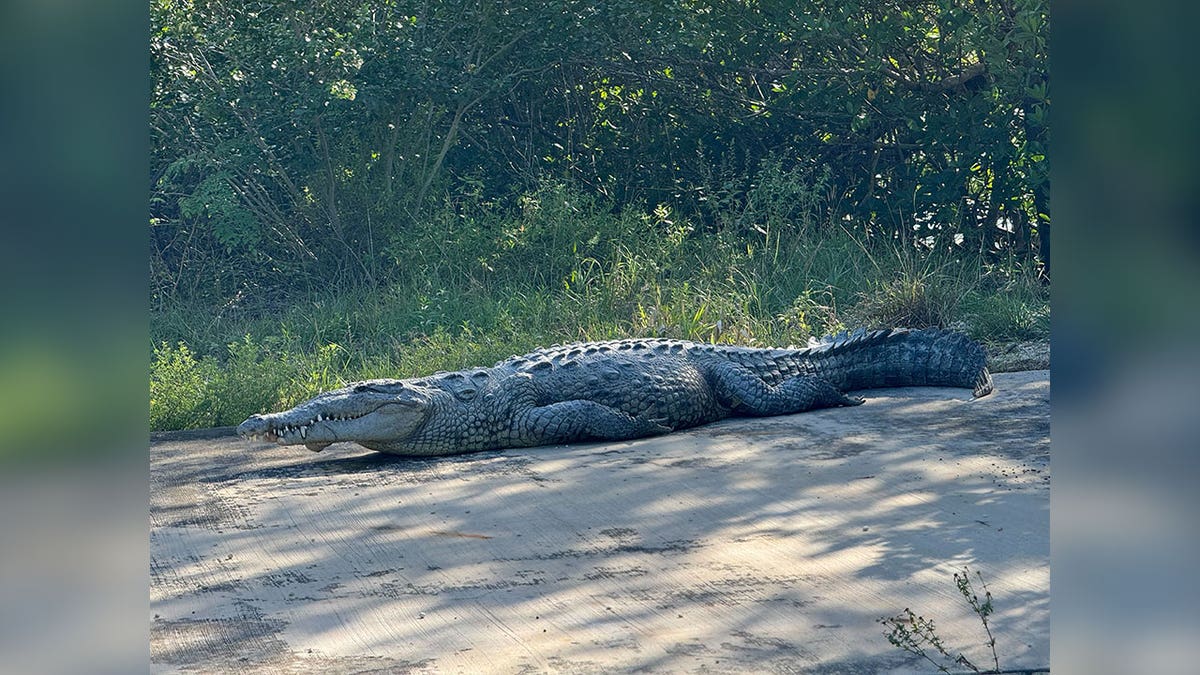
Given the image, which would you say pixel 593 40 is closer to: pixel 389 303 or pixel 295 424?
pixel 389 303

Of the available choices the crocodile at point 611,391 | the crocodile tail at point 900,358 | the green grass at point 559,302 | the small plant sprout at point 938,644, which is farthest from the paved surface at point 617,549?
the green grass at point 559,302

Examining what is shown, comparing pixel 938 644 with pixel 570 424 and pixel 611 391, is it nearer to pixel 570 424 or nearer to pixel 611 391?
pixel 570 424

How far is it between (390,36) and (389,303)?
100 inches

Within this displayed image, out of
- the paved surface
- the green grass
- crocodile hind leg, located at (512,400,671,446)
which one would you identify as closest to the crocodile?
crocodile hind leg, located at (512,400,671,446)

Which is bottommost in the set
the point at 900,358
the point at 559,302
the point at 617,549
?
the point at 617,549

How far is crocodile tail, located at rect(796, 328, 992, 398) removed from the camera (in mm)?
Result: 6906

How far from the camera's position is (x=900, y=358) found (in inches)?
276

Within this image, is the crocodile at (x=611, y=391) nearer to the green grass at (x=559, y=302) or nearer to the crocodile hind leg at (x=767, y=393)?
the crocodile hind leg at (x=767, y=393)

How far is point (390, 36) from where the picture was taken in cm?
1103

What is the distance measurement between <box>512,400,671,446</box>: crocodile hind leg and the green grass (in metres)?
1.72

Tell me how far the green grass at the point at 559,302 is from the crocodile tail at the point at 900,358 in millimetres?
1117

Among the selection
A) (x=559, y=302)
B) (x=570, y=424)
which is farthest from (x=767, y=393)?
(x=559, y=302)

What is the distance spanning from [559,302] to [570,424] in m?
3.03
